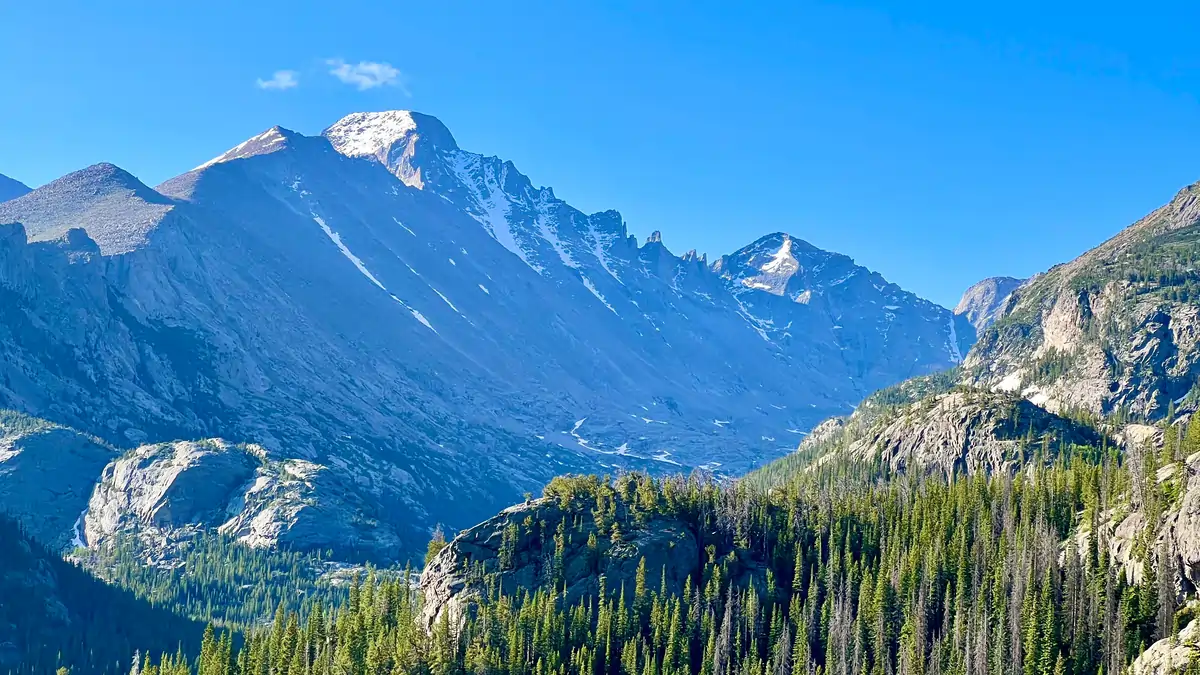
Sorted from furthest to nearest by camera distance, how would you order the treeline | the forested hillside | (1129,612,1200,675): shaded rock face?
1. the treeline
2. the forested hillside
3. (1129,612,1200,675): shaded rock face

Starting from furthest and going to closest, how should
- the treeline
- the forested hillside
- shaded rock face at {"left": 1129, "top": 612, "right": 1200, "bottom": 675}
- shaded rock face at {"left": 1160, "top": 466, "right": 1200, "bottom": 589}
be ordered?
the treeline, the forested hillside, shaded rock face at {"left": 1160, "top": 466, "right": 1200, "bottom": 589}, shaded rock face at {"left": 1129, "top": 612, "right": 1200, "bottom": 675}

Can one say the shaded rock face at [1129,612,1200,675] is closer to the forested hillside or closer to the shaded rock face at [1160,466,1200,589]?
the forested hillside

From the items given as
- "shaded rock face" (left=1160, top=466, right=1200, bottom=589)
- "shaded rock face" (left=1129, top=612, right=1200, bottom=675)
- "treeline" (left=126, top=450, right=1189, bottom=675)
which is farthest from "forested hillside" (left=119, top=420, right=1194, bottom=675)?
"shaded rock face" (left=1129, top=612, right=1200, bottom=675)

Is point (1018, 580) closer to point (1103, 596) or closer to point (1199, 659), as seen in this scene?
point (1103, 596)

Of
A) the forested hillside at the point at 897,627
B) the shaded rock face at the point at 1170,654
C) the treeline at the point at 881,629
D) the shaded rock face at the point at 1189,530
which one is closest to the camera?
the shaded rock face at the point at 1170,654

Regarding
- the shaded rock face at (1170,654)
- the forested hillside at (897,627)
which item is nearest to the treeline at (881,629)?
the forested hillside at (897,627)

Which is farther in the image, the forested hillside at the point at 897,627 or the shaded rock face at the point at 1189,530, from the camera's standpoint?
the forested hillside at the point at 897,627

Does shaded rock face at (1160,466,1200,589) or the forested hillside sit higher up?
shaded rock face at (1160,466,1200,589)

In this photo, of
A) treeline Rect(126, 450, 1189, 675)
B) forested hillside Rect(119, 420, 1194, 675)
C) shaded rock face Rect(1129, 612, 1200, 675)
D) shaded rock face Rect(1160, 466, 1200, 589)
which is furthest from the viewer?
treeline Rect(126, 450, 1189, 675)

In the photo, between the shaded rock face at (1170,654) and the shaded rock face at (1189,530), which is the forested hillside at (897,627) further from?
the shaded rock face at (1170,654)

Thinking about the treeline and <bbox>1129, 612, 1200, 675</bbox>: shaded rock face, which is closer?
<bbox>1129, 612, 1200, 675</bbox>: shaded rock face

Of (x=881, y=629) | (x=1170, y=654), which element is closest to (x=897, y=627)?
(x=881, y=629)

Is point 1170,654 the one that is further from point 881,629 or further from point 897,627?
point 897,627

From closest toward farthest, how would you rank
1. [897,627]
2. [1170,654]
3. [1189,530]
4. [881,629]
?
[1170,654] → [1189,530] → [881,629] → [897,627]
